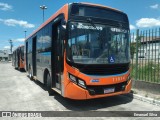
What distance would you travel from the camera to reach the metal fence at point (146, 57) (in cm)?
938

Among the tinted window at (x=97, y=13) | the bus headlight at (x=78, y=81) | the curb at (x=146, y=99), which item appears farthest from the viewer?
the curb at (x=146, y=99)

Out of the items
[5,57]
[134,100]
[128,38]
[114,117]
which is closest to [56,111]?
[114,117]

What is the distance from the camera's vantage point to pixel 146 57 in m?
9.95

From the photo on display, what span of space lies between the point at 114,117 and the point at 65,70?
83.5 inches

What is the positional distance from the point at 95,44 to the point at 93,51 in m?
0.26

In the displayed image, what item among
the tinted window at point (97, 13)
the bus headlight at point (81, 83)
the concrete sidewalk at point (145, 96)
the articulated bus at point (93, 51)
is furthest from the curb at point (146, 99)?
the tinted window at point (97, 13)

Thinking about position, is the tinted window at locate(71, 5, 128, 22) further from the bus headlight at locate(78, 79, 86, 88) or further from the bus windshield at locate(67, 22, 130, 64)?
the bus headlight at locate(78, 79, 86, 88)

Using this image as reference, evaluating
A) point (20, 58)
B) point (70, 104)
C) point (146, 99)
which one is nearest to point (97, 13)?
point (70, 104)

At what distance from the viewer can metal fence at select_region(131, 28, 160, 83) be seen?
9.38 meters

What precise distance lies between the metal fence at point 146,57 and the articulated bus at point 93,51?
5.15 feet

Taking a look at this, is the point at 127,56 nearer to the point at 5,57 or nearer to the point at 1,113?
the point at 1,113

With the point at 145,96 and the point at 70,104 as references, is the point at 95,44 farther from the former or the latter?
the point at 145,96

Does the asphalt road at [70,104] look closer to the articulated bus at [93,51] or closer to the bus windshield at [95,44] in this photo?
the articulated bus at [93,51]

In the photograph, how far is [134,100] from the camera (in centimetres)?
873
